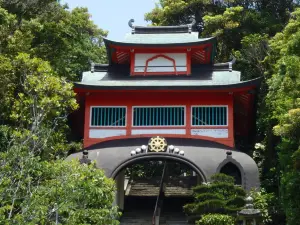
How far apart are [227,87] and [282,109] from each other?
8.04ft

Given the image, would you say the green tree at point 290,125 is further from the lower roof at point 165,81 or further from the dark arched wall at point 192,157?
the lower roof at point 165,81

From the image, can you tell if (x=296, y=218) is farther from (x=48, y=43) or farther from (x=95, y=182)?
(x=48, y=43)

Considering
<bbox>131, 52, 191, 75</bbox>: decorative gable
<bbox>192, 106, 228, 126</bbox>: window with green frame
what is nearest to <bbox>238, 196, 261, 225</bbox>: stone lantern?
<bbox>192, 106, 228, 126</bbox>: window with green frame

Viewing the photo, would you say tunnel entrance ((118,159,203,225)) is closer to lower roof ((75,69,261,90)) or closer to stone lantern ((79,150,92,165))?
stone lantern ((79,150,92,165))

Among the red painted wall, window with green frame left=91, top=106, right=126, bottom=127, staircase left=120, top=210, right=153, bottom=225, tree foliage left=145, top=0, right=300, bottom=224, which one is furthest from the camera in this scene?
window with green frame left=91, top=106, right=126, bottom=127

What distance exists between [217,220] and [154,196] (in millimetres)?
7530

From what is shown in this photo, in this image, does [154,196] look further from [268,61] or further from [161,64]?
[268,61]

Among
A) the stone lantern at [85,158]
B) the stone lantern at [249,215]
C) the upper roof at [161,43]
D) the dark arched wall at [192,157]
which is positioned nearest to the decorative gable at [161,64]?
the upper roof at [161,43]

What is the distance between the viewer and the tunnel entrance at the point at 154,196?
17.6 metres

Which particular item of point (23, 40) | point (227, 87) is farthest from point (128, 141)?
point (23, 40)

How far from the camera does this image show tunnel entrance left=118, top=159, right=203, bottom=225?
17562 mm

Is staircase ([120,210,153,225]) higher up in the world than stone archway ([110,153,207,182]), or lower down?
lower down

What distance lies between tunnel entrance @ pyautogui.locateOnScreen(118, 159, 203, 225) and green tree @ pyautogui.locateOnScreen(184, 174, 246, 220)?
1.79 m

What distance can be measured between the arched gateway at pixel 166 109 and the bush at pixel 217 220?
2240 mm
